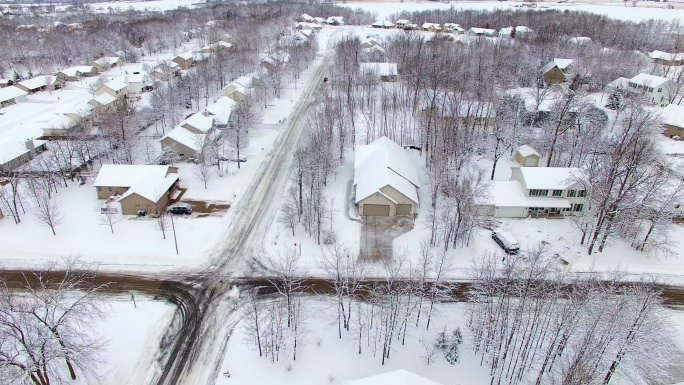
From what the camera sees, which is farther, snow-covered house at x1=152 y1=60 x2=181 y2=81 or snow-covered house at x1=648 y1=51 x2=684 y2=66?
snow-covered house at x1=648 y1=51 x2=684 y2=66

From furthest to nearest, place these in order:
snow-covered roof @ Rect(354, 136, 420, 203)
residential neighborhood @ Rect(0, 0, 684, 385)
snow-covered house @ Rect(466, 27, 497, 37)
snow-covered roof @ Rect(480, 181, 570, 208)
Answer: snow-covered house @ Rect(466, 27, 497, 37), snow-covered roof @ Rect(354, 136, 420, 203), snow-covered roof @ Rect(480, 181, 570, 208), residential neighborhood @ Rect(0, 0, 684, 385)

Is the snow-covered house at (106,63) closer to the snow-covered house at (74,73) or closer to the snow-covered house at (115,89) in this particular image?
the snow-covered house at (74,73)

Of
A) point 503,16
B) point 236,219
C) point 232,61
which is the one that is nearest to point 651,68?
point 503,16

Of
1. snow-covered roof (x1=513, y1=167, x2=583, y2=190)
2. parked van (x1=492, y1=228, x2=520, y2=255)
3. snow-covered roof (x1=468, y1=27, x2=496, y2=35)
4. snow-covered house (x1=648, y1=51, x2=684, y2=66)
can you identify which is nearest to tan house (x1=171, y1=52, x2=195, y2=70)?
snow-covered roof (x1=468, y1=27, x2=496, y2=35)

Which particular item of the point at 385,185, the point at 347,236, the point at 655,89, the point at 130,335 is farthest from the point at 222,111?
the point at 655,89

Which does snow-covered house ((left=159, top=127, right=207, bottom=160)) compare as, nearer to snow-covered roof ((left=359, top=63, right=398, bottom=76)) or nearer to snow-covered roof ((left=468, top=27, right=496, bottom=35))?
snow-covered roof ((left=359, top=63, right=398, bottom=76))

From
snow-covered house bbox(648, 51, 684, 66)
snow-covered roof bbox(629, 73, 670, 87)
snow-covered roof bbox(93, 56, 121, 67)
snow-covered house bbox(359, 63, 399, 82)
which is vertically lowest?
snow-covered roof bbox(93, 56, 121, 67)

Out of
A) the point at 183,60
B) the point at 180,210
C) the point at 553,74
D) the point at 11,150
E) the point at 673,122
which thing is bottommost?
the point at 180,210

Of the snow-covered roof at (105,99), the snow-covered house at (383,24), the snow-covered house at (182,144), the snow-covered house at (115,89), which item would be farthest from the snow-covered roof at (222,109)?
the snow-covered house at (383,24)

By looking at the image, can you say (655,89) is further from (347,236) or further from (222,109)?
(222,109)
